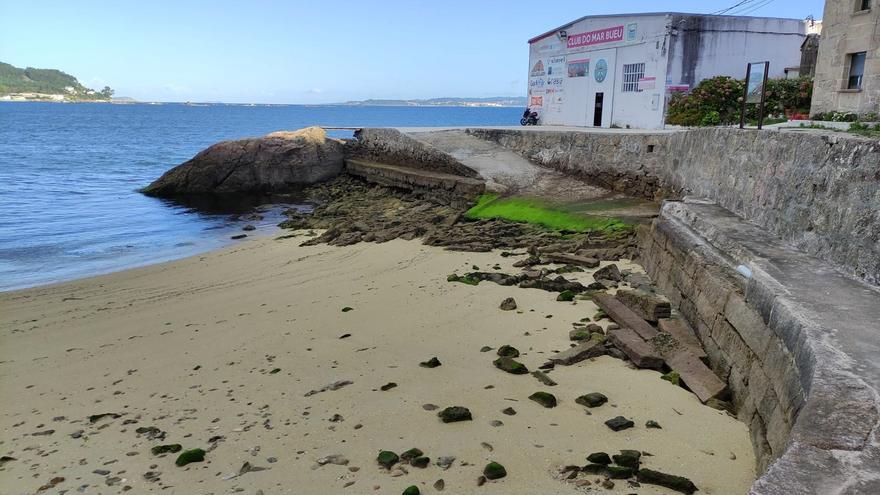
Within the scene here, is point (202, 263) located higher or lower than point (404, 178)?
lower

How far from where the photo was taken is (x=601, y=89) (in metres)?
23.4

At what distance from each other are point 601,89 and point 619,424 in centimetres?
Answer: 2131

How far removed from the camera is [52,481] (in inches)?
162

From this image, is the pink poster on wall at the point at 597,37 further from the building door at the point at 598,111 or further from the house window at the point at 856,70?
the house window at the point at 856,70

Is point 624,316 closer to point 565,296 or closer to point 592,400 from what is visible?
point 565,296

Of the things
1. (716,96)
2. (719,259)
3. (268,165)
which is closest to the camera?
(719,259)

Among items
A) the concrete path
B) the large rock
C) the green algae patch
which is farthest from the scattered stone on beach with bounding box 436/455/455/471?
the large rock

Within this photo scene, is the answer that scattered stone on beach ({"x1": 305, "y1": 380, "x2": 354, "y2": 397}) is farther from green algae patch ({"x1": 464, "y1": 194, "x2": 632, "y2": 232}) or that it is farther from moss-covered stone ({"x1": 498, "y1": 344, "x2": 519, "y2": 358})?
green algae patch ({"x1": 464, "y1": 194, "x2": 632, "y2": 232})

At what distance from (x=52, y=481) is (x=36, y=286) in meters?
8.59

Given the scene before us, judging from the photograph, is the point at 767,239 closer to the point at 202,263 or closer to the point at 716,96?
the point at 202,263

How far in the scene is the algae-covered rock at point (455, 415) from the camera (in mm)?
4453

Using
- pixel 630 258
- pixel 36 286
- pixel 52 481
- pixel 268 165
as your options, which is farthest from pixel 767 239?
pixel 268 165

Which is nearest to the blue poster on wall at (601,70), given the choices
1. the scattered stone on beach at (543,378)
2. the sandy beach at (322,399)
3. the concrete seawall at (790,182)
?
the concrete seawall at (790,182)

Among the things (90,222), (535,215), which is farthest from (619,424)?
(90,222)
